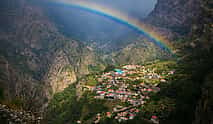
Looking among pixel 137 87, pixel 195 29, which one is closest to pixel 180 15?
pixel 195 29

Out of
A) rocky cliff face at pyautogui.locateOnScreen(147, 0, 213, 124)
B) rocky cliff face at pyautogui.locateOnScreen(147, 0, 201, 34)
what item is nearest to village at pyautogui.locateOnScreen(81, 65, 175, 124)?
rocky cliff face at pyautogui.locateOnScreen(147, 0, 213, 124)

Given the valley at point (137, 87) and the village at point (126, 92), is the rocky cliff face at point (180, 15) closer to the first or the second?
the valley at point (137, 87)

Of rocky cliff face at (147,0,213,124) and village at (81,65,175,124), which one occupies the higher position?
rocky cliff face at (147,0,213,124)

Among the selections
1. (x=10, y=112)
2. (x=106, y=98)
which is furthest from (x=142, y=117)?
(x=10, y=112)

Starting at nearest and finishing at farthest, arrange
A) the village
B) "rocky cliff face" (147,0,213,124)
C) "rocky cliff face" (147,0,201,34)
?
"rocky cliff face" (147,0,213,124) → the village → "rocky cliff face" (147,0,201,34)

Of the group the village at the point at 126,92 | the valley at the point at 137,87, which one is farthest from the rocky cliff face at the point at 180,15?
the village at the point at 126,92

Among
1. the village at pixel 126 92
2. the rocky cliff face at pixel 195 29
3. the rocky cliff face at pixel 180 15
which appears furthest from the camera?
the rocky cliff face at pixel 180 15

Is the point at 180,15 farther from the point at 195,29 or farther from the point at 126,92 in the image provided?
the point at 126,92

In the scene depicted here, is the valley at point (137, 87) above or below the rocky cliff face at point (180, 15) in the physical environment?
below

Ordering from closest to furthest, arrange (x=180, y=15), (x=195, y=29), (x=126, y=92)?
(x=126, y=92) < (x=195, y=29) < (x=180, y=15)

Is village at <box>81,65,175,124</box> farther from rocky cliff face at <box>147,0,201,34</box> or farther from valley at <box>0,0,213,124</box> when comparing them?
rocky cliff face at <box>147,0,201,34</box>

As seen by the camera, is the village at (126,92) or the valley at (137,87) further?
the village at (126,92)
